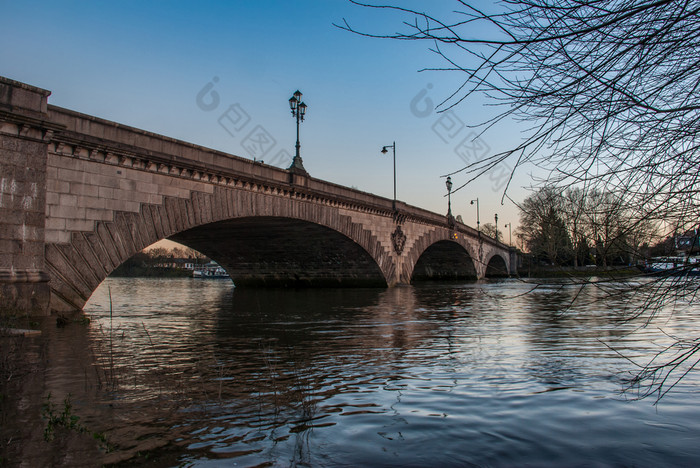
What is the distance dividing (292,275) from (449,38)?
35.0m

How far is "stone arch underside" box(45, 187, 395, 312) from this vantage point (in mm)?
12625

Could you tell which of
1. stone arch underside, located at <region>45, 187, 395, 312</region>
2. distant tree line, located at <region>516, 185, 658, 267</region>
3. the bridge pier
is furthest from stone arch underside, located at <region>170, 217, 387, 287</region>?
distant tree line, located at <region>516, 185, 658, 267</region>

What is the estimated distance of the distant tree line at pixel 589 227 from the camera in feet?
11.6

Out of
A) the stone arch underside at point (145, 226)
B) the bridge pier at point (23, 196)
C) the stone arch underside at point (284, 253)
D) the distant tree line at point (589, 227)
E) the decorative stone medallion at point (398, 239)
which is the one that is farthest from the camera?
the decorative stone medallion at point (398, 239)

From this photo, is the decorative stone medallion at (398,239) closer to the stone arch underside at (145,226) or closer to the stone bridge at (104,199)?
the stone bridge at (104,199)

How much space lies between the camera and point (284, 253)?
33531 mm

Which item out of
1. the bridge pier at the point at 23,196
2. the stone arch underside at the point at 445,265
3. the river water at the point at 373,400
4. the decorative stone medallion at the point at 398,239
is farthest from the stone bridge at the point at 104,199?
the stone arch underside at the point at 445,265

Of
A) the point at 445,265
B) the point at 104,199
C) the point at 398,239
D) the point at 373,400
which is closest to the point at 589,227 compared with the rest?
the point at 373,400

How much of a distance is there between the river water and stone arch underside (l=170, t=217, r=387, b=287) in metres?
14.9

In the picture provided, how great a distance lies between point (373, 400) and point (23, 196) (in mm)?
10082

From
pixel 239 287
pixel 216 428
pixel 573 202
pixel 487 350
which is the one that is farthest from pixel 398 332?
pixel 239 287

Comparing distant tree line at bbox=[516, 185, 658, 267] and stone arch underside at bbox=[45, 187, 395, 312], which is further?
stone arch underside at bbox=[45, 187, 395, 312]

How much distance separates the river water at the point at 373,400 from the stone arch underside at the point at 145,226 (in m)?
2.19

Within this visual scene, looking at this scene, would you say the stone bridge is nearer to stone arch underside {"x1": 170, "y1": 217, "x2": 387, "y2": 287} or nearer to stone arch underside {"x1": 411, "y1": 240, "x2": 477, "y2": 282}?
stone arch underside {"x1": 170, "y1": 217, "x2": 387, "y2": 287}
